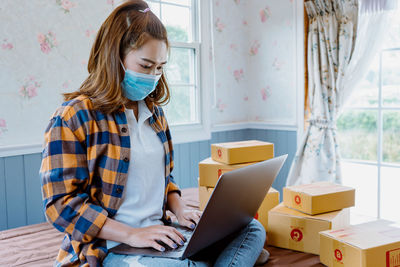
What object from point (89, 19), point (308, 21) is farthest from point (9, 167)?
point (308, 21)

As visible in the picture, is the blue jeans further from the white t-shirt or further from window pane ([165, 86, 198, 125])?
window pane ([165, 86, 198, 125])

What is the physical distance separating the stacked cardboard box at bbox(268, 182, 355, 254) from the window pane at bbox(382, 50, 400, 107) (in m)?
1.44

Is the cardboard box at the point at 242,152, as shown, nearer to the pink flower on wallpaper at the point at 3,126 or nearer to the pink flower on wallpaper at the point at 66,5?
the pink flower on wallpaper at the point at 3,126

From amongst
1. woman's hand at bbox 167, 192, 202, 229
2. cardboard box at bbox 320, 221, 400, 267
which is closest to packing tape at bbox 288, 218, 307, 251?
cardboard box at bbox 320, 221, 400, 267

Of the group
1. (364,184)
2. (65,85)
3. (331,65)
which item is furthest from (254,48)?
(65,85)

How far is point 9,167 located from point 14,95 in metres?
0.44

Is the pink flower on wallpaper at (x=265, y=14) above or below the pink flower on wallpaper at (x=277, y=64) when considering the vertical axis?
above

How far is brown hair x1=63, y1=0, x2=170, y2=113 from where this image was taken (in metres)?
1.23

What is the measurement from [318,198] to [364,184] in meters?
1.65

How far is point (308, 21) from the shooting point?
307cm

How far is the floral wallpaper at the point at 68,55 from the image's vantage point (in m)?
2.24

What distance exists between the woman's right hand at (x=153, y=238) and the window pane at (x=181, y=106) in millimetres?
1990

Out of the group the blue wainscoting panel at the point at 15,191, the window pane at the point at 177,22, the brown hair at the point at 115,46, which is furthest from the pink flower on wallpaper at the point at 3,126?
the window pane at the point at 177,22

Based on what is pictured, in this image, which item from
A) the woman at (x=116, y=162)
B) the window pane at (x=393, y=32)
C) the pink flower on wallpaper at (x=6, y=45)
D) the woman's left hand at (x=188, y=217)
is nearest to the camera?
the woman at (x=116, y=162)
